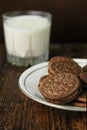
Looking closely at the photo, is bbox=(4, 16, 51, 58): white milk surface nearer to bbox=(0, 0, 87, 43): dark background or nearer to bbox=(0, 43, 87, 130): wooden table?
bbox=(0, 43, 87, 130): wooden table

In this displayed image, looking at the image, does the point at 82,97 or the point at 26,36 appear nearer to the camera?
the point at 82,97

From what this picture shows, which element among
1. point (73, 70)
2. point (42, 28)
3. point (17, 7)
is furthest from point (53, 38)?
point (73, 70)

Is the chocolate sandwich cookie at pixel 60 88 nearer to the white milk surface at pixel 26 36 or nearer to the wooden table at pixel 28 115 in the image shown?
the wooden table at pixel 28 115

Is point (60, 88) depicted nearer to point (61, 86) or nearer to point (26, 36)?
point (61, 86)

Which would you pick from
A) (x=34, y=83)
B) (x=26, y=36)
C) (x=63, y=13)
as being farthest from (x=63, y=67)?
(x=63, y=13)

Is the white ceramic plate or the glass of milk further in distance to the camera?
the glass of milk

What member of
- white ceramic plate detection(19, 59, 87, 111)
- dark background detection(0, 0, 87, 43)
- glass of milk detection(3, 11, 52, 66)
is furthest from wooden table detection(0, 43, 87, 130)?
dark background detection(0, 0, 87, 43)

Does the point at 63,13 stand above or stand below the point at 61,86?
below
